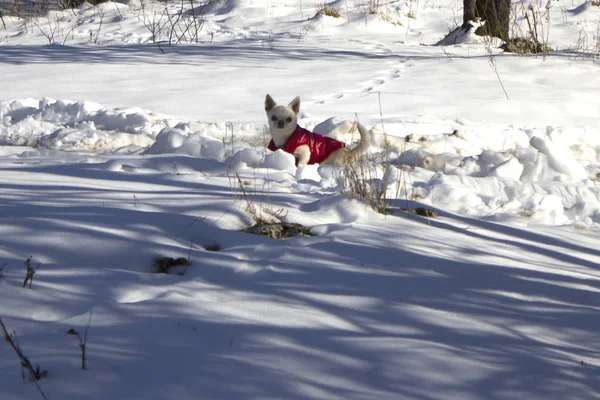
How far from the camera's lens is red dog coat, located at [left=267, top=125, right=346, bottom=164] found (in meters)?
4.60

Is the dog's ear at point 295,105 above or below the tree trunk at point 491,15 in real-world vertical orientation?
below

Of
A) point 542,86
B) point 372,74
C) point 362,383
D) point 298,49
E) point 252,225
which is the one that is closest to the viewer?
point 362,383

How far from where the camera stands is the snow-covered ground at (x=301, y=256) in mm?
1642

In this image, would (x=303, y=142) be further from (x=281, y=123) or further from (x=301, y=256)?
(x=301, y=256)

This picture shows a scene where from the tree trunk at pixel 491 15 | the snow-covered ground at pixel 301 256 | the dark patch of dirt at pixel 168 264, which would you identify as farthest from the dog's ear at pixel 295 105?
the tree trunk at pixel 491 15

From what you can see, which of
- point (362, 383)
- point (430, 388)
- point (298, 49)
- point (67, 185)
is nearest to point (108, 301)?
point (362, 383)

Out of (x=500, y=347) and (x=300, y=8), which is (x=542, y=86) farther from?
(x=300, y=8)

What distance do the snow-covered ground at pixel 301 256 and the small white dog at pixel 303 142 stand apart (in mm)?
188

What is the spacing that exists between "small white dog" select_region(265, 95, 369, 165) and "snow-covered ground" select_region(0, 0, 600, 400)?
19 cm

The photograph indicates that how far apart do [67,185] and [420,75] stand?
5318 mm

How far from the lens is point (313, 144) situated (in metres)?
4.64

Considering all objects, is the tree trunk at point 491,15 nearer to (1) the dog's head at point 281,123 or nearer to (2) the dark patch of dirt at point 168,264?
(1) the dog's head at point 281,123

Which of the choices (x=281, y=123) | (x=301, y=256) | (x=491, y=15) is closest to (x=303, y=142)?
(x=281, y=123)

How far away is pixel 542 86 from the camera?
7473 millimetres
